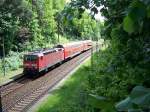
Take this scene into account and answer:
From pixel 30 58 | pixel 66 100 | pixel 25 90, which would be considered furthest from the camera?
pixel 30 58

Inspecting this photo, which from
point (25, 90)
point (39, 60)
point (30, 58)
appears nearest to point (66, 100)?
point (25, 90)

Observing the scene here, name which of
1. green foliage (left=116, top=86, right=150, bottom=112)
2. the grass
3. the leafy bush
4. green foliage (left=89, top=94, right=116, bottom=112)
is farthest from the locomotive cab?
green foliage (left=116, top=86, right=150, bottom=112)

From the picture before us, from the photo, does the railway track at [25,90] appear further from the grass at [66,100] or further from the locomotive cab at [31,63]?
the grass at [66,100]

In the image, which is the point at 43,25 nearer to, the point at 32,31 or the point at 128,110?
the point at 32,31

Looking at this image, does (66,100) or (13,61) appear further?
(13,61)

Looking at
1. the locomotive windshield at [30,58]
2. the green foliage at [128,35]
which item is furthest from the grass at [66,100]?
the green foliage at [128,35]

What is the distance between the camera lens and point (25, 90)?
27141 millimetres

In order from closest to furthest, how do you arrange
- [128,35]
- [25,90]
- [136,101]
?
[136,101] → [128,35] → [25,90]

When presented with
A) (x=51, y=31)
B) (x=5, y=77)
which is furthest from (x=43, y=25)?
(x=5, y=77)

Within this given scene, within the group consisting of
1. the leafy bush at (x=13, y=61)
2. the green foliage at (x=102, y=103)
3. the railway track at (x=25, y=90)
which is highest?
the green foliage at (x=102, y=103)

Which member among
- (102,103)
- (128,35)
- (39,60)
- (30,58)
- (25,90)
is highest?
(128,35)

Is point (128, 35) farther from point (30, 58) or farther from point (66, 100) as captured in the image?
point (30, 58)

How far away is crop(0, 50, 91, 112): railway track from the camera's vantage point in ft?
75.0

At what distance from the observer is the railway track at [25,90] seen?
22.9 meters
